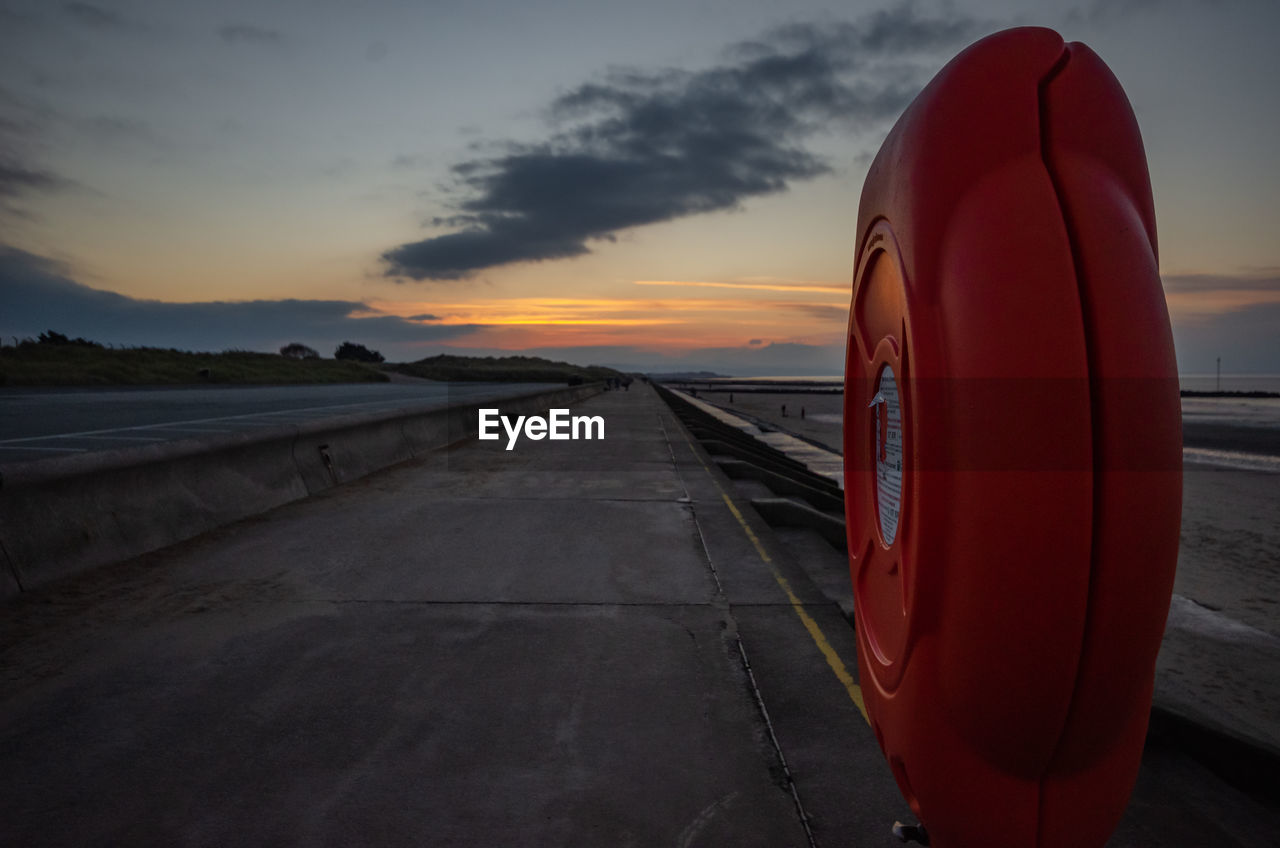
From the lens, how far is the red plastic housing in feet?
4.78

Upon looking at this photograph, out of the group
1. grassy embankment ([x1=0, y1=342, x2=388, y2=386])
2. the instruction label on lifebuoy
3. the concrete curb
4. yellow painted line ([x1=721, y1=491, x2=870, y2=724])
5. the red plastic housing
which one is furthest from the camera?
grassy embankment ([x1=0, y1=342, x2=388, y2=386])

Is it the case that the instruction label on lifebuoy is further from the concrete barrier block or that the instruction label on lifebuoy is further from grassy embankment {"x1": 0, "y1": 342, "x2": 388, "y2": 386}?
grassy embankment {"x1": 0, "y1": 342, "x2": 388, "y2": 386}

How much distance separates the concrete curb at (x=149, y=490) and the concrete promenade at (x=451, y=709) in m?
0.24

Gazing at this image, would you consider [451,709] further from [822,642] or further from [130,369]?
[130,369]

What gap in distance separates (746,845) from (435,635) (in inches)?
101

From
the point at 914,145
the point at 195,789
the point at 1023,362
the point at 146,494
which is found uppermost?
the point at 914,145

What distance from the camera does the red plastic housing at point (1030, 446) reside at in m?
1.46

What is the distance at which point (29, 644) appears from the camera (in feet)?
14.3

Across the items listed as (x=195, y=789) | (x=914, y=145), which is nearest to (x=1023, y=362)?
(x=914, y=145)

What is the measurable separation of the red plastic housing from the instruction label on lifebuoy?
16cm

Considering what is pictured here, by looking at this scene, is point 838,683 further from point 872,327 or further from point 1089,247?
point 1089,247

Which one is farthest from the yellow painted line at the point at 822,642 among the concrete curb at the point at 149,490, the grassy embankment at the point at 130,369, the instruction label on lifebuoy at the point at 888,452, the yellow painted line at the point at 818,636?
the grassy embankment at the point at 130,369

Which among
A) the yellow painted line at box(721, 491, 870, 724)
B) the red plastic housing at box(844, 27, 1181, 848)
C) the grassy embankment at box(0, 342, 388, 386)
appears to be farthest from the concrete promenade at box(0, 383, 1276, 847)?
the grassy embankment at box(0, 342, 388, 386)

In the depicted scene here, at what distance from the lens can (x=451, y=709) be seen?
142 inches
